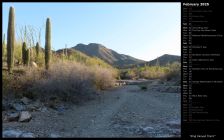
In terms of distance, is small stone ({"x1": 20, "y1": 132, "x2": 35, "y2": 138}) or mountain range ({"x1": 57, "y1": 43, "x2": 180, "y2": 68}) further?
mountain range ({"x1": 57, "y1": 43, "x2": 180, "y2": 68})

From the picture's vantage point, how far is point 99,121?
30.8 feet

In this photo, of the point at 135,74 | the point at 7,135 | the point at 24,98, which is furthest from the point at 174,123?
the point at 135,74

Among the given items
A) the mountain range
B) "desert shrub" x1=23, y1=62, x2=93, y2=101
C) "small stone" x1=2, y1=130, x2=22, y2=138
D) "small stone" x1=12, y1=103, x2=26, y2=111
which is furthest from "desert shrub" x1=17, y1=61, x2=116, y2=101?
the mountain range

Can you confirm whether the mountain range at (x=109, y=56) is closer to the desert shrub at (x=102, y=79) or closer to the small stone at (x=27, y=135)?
the desert shrub at (x=102, y=79)

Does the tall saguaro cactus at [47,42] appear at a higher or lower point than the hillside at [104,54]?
lower

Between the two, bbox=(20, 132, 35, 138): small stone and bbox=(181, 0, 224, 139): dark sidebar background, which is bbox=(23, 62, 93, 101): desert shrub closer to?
bbox=(20, 132, 35, 138): small stone

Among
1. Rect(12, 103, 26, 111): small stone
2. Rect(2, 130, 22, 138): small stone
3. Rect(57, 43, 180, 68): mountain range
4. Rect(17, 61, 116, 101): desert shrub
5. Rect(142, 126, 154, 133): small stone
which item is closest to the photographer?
Rect(2, 130, 22, 138): small stone

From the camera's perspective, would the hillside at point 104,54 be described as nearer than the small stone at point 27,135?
No

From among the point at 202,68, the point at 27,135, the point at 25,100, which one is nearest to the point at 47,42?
the point at 25,100

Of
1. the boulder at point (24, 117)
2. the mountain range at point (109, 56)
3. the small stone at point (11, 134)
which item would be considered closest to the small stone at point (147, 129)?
the small stone at point (11, 134)

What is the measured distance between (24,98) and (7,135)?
433cm

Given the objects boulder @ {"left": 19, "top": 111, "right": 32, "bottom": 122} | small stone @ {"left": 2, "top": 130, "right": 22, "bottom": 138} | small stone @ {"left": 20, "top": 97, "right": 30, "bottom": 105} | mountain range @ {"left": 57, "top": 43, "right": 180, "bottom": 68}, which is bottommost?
small stone @ {"left": 2, "top": 130, "right": 22, "bottom": 138}

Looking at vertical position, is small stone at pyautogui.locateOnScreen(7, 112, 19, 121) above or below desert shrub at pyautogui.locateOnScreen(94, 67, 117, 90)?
below

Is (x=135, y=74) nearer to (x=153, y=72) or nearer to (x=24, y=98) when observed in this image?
(x=153, y=72)
